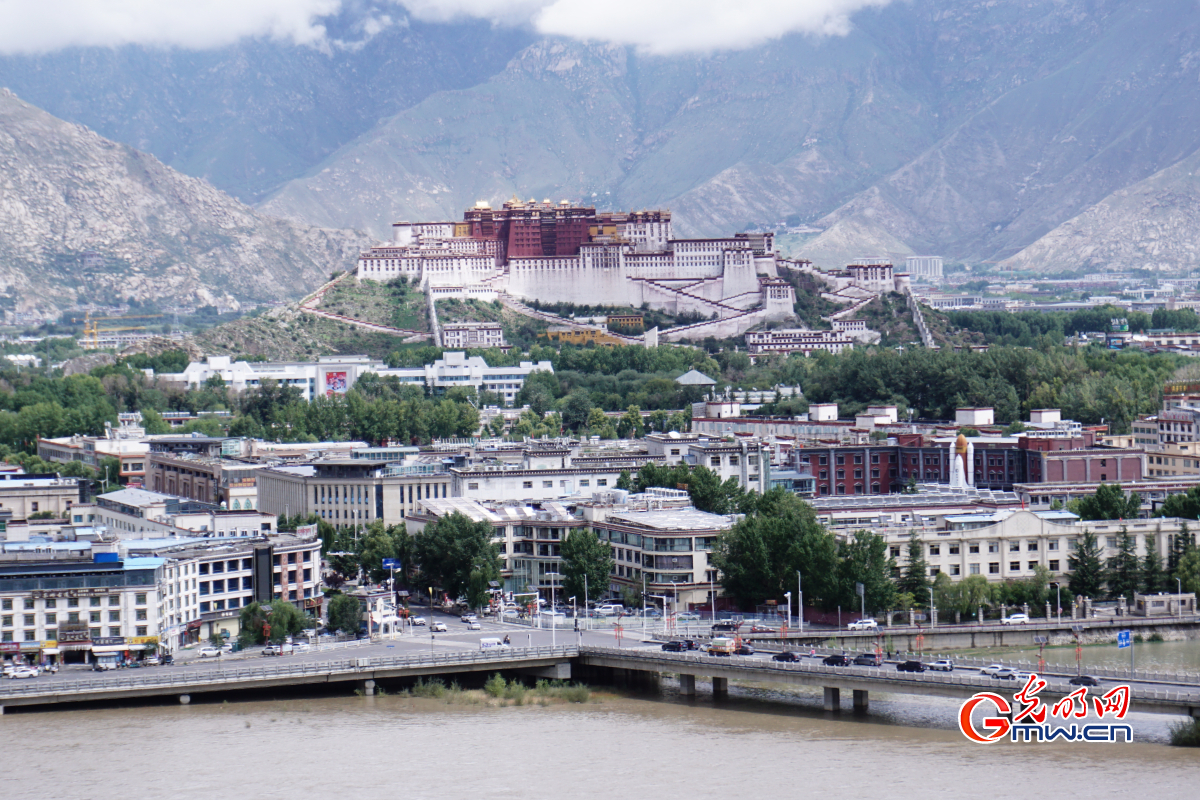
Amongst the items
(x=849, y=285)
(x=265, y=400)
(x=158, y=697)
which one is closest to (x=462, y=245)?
(x=849, y=285)

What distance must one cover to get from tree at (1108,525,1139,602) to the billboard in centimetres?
8581

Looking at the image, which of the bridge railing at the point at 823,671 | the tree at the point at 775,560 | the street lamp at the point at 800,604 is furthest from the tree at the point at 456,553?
the bridge railing at the point at 823,671

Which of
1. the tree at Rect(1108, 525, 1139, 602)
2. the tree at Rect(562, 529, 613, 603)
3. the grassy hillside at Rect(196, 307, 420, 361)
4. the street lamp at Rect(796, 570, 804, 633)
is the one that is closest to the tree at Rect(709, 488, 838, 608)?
the street lamp at Rect(796, 570, 804, 633)

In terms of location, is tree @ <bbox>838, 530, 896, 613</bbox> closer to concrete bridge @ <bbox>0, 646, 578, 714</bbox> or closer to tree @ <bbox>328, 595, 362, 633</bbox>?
concrete bridge @ <bbox>0, 646, 578, 714</bbox>

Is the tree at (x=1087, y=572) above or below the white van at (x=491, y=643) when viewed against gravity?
above

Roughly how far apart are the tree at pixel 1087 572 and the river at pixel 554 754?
14.9m

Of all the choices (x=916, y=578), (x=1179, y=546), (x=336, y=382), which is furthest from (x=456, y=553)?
(x=336, y=382)

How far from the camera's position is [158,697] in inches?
2319

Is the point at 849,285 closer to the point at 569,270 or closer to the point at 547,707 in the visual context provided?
the point at 569,270

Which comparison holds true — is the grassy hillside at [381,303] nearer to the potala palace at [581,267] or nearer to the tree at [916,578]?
the potala palace at [581,267]

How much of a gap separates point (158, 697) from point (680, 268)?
136 m

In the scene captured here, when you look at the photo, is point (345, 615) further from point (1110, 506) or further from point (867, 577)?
point (1110, 506)

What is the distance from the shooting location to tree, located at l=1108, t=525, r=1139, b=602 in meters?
72.3

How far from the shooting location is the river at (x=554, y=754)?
50438mm
